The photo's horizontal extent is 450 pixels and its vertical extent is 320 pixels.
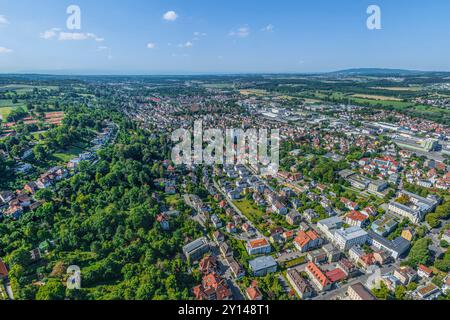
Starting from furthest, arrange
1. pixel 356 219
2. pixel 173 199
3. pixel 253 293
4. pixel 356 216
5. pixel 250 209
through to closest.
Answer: pixel 173 199 < pixel 250 209 < pixel 356 216 < pixel 356 219 < pixel 253 293

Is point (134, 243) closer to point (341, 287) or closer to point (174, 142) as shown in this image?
point (341, 287)

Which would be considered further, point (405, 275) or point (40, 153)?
point (40, 153)

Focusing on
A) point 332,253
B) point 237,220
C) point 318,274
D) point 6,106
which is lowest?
point 318,274

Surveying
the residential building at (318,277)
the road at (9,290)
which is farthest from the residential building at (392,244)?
the road at (9,290)

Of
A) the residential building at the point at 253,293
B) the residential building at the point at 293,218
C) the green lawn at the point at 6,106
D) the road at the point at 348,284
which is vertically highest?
the green lawn at the point at 6,106

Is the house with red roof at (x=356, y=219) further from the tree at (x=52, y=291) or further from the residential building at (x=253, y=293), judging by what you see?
the tree at (x=52, y=291)

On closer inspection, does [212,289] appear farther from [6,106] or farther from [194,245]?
[6,106]

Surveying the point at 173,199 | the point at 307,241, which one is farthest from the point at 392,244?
the point at 173,199

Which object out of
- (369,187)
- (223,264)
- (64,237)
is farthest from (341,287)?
(64,237)

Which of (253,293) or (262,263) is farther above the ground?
(262,263)

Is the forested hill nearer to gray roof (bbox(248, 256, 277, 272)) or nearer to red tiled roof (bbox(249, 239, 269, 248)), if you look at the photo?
gray roof (bbox(248, 256, 277, 272))

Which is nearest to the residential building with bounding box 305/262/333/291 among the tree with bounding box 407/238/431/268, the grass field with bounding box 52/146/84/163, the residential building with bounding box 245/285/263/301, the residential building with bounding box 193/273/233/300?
the residential building with bounding box 245/285/263/301
